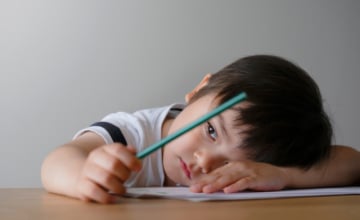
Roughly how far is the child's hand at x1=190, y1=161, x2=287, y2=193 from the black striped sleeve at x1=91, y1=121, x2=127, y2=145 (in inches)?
7.7

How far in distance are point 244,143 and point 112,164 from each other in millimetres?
247

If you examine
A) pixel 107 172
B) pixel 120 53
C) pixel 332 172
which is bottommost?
pixel 332 172

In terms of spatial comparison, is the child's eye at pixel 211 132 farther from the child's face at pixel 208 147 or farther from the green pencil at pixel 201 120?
the green pencil at pixel 201 120

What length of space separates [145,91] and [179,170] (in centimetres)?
36

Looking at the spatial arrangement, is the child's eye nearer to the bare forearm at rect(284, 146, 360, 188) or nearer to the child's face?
the child's face

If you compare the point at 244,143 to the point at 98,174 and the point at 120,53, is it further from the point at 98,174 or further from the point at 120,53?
the point at 120,53

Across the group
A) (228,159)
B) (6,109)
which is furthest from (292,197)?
(6,109)

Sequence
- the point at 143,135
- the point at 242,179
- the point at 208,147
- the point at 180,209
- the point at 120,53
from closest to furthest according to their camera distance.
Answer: the point at 180,209 < the point at 242,179 < the point at 208,147 < the point at 143,135 < the point at 120,53

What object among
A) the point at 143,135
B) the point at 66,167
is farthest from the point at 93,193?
the point at 143,135

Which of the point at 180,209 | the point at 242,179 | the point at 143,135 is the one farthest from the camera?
the point at 143,135

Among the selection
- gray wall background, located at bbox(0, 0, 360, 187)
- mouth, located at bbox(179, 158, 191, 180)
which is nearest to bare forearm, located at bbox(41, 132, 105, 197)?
mouth, located at bbox(179, 158, 191, 180)

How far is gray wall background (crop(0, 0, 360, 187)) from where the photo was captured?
100cm

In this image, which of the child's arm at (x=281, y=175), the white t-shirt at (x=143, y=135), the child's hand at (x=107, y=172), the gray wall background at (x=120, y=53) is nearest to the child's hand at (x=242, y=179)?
the child's arm at (x=281, y=175)

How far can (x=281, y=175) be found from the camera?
604mm
